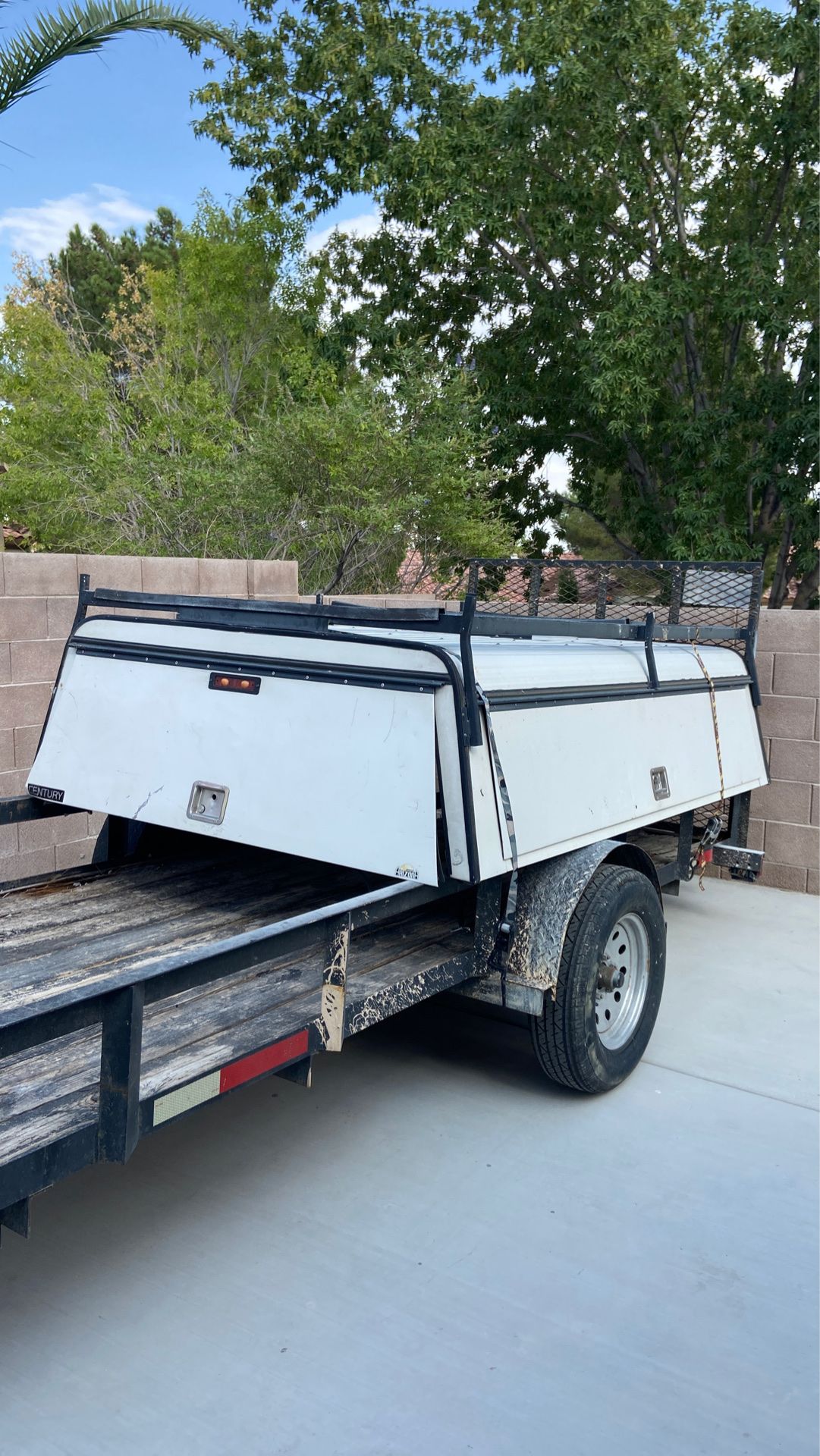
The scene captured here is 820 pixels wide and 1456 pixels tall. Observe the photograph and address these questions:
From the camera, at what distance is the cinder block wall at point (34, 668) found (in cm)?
562

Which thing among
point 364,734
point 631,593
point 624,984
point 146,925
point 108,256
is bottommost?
point 624,984

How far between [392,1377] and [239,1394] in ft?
1.21

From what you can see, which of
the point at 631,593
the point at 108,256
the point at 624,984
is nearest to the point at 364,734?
the point at 624,984

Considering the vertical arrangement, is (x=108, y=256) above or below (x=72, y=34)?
above

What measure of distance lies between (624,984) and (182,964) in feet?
7.80

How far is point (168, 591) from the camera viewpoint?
6543 millimetres

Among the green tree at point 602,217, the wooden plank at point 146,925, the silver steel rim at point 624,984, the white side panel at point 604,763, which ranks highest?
the green tree at point 602,217

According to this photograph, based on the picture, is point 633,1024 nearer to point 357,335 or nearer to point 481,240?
point 357,335

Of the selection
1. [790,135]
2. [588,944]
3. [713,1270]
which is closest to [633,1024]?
[588,944]

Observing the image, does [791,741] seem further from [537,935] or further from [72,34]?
[72,34]

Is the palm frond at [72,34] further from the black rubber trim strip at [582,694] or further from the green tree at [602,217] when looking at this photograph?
the green tree at [602,217]

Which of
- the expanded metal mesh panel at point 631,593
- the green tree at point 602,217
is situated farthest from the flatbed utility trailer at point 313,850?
the green tree at point 602,217

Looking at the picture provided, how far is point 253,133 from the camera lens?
66.9 feet

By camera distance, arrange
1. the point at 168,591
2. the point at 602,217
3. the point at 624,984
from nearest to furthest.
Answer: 1. the point at 624,984
2. the point at 168,591
3. the point at 602,217
